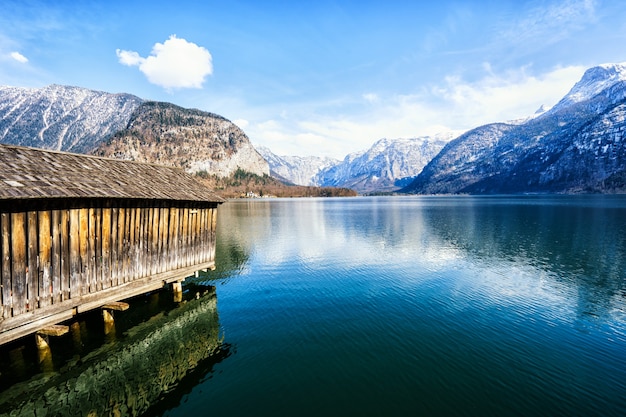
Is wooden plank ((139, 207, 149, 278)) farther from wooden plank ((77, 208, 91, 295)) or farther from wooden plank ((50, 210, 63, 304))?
wooden plank ((50, 210, 63, 304))

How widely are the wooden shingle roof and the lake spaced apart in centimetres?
793

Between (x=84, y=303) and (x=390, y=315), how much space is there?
17.3 m

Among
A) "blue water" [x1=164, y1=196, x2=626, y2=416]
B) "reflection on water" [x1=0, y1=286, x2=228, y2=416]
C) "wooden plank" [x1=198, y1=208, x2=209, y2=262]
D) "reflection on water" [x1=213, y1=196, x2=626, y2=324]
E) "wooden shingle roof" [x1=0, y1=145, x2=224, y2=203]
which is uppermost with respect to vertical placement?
"wooden shingle roof" [x1=0, y1=145, x2=224, y2=203]

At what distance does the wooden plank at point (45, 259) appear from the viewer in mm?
13040

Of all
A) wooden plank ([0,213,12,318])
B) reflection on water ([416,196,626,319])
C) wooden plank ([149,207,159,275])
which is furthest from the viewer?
reflection on water ([416,196,626,319])

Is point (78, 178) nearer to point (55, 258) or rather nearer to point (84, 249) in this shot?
point (84, 249)

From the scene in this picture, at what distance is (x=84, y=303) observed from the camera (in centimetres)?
1501

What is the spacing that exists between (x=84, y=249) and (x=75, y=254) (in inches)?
18.3

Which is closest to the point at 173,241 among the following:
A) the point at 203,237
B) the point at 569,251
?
the point at 203,237

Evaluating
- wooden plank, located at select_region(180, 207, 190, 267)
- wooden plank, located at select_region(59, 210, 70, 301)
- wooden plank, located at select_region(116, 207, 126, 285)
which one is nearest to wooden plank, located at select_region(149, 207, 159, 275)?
wooden plank, located at select_region(116, 207, 126, 285)

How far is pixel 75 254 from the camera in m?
→ 14.5

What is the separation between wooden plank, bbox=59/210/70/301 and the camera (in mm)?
13875

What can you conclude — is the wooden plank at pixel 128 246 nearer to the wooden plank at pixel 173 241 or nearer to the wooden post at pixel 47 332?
the wooden plank at pixel 173 241

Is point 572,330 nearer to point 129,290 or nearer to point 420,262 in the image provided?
point 420,262
